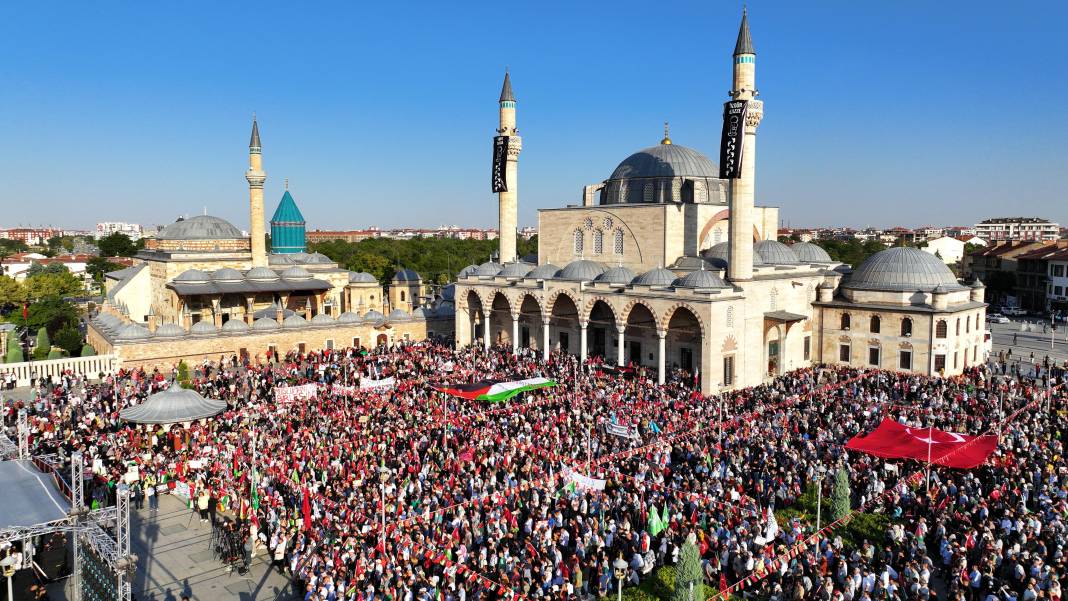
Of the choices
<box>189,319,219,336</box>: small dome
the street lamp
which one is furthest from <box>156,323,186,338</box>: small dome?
the street lamp

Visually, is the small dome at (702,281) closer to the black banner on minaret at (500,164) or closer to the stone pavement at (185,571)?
the black banner on minaret at (500,164)

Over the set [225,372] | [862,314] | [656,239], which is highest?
[656,239]

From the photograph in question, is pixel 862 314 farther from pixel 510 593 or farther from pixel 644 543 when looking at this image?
pixel 510 593

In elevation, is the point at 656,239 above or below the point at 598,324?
above

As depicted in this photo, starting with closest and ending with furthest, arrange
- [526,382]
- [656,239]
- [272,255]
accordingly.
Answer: [526,382] → [656,239] → [272,255]

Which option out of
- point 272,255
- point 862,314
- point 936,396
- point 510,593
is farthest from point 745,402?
point 272,255

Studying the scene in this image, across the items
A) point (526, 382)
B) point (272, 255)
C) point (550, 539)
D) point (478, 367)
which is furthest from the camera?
point (272, 255)
